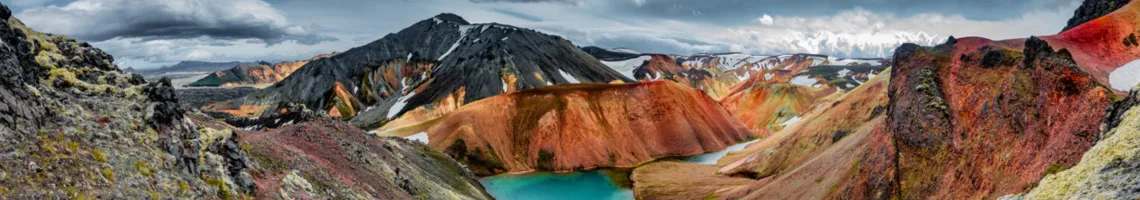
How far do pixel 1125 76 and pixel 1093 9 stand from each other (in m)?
47.9

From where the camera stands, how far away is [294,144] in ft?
109

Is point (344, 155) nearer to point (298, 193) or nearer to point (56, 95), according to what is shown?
point (298, 193)

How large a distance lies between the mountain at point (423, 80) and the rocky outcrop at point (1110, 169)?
111336mm

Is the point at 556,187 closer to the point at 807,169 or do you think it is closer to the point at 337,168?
the point at 807,169

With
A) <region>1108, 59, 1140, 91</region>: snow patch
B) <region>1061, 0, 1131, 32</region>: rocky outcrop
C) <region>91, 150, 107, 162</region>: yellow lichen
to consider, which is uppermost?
<region>1061, 0, 1131, 32</region>: rocky outcrop

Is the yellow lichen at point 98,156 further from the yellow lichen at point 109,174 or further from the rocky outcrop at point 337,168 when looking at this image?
the rocky outcrop at point 337,168

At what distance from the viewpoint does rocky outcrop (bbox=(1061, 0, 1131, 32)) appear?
5978 centimetres

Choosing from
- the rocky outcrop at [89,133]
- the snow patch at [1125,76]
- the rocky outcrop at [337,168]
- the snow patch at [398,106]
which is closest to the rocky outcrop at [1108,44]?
the snow patch at [1125,76]

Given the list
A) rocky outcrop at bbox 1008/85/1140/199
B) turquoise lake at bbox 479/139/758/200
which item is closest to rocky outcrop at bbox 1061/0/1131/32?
turquoise lake at bbox 479/139/758/200

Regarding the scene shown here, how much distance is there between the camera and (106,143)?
17516 mm

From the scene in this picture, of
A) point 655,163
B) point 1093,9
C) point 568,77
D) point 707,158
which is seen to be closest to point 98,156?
point 655,163

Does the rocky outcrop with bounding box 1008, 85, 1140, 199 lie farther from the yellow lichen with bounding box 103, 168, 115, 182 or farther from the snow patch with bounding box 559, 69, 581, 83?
the snow patch with bounding box 559, 69, 581, 83

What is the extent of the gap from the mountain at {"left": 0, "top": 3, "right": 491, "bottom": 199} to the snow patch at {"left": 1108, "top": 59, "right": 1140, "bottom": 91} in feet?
127

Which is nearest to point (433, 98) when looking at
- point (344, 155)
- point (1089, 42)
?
point (344, 155)
